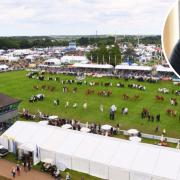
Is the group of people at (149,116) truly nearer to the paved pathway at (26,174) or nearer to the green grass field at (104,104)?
the green grass field at (104,104)

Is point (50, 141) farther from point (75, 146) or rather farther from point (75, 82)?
point (75, 82)

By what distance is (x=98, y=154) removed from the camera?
1666 centimetres

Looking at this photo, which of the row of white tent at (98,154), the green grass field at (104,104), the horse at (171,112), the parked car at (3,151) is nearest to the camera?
the row of white tent at (98,154)

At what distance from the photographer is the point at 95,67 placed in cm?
5431

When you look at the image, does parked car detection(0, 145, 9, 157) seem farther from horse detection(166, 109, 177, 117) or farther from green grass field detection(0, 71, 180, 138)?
horse detection(166, 109, 177, 117)

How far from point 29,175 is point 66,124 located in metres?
7.13

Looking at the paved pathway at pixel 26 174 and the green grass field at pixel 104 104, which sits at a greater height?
the green grass field at pixel 104 104

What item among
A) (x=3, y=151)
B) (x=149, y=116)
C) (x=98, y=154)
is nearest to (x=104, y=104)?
(x=149, y=116)

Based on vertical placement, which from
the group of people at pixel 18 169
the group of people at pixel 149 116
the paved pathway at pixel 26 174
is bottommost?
the paved pathway at pixel 26 174

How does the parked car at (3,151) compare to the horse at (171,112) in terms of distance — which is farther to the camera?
the horse at (171,112)

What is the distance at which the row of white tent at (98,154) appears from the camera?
15039 mm

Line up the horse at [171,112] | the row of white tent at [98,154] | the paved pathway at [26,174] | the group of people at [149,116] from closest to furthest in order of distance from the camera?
the row of white tent at [98,154] < the paved pathway at [26,174] < the group of people at [149,116] < the horse at [171,112]

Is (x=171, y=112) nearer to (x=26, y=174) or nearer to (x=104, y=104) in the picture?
(x=104, y=104)

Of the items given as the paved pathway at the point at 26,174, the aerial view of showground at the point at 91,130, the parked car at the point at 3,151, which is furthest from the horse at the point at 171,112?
the parked car at the point at 3,151
